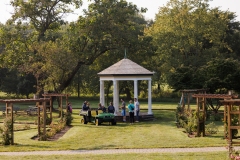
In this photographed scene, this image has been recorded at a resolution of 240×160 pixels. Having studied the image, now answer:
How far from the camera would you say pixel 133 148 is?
1719 cm

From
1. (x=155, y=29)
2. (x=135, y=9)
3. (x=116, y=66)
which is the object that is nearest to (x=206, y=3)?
(x=155, y=29)

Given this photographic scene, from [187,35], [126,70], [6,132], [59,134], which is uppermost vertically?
[187,35]

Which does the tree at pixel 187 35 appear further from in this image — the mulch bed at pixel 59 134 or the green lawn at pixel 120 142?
the green lawn at pixel 120 142

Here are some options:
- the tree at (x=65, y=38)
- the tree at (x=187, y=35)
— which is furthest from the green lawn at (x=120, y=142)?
the tree at (x=187, y=35)

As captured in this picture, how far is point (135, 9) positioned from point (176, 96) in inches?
895

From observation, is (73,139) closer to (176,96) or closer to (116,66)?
(116,66)

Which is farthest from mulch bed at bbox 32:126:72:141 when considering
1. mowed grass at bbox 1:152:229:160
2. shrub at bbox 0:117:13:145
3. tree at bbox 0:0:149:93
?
tree at bbox 0:0:149:93

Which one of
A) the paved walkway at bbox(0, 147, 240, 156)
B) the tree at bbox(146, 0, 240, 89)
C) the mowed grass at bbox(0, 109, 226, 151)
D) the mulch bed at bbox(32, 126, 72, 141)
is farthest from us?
the tree at bbox(146, 0, 240, 89)

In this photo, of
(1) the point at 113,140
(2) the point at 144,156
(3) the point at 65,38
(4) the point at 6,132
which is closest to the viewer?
(2) the point at 144,156

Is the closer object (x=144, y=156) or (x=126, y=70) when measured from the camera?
(x=144, y=156)

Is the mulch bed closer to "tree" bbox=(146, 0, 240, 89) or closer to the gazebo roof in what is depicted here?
the gazebo roof

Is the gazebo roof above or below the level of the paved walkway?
above

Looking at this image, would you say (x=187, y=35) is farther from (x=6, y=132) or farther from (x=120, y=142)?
(x=6, y=132)

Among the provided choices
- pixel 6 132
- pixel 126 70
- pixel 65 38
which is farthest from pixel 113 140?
pixel 65 38
